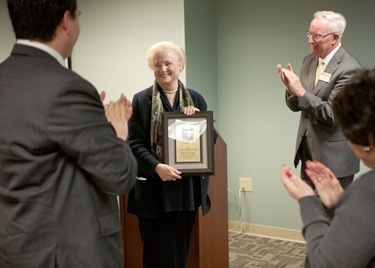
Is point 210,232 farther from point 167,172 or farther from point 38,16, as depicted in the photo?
point 38,16

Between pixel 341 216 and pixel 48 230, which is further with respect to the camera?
pixel 48 230

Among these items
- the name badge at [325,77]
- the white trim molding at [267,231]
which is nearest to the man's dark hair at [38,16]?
the name badge at [325,77]

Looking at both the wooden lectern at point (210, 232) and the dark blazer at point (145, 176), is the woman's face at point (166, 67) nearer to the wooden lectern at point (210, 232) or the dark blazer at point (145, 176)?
the dark blazer at point (145, 176)

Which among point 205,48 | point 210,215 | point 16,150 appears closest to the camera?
point 16,150

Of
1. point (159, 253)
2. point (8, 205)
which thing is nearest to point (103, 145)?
point (8, 205)

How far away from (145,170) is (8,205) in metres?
0.91

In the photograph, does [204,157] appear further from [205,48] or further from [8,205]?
[205,48]

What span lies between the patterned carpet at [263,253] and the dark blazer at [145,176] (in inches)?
52.1

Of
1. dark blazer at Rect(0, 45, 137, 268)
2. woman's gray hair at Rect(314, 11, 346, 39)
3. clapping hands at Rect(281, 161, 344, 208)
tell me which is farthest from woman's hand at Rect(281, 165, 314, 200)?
woman's gray hair at Rect(314, 11, 346, 39)

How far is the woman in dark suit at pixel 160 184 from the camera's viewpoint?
2.18 m

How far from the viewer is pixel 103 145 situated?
4.16ft

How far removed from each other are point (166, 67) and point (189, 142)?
0.40 meters

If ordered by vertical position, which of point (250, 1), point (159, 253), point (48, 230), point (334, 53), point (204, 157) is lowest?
point (159, 253)

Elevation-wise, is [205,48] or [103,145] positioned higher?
[205,48]
